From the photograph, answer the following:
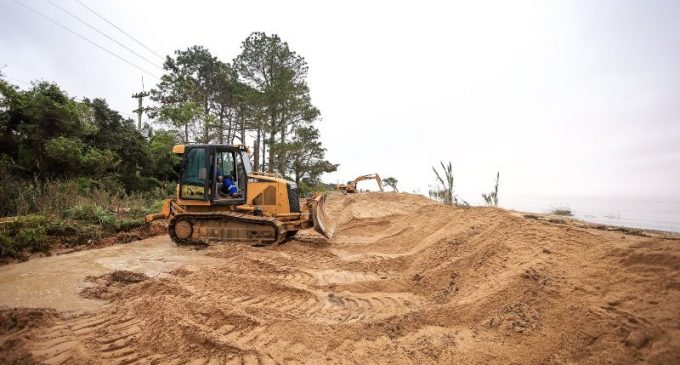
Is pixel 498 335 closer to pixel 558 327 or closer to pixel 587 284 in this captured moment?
pixel 558 327

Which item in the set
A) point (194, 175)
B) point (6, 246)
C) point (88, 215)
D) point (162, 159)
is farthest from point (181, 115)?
point (6, 246)

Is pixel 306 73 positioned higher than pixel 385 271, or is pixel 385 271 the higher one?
pixel 306 73

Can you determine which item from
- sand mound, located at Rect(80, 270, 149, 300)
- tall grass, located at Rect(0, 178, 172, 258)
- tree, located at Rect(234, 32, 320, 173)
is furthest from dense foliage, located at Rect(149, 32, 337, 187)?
sand mound, located at Rect(80, 270, 149, 300)

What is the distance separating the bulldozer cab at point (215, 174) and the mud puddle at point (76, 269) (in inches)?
55.6

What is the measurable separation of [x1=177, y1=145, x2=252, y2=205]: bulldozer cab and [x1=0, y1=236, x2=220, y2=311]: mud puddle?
4.64 ft

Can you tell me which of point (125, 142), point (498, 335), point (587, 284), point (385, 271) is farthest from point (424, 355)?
point (125, 142)

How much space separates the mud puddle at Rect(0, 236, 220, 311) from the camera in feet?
14.5

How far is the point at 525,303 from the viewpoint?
3.10 meters

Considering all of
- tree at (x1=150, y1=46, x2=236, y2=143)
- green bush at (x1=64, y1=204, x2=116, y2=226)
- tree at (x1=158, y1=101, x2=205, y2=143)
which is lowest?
green bush at (x1=64, y1=204, x2=116, y2=226)

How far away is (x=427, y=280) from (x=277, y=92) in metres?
22.5

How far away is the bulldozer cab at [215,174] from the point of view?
335 inches

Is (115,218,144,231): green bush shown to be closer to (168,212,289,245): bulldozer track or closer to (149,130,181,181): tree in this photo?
(168,212,289,245): bulldozer track

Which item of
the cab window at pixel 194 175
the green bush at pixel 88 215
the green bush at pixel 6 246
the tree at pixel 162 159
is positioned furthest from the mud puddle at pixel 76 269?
the tree at pixel 162 159

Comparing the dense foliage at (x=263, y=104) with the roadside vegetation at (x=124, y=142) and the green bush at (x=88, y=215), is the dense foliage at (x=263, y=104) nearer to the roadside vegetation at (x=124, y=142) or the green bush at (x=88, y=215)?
the roadside vegetation at (x=124, y=142)
